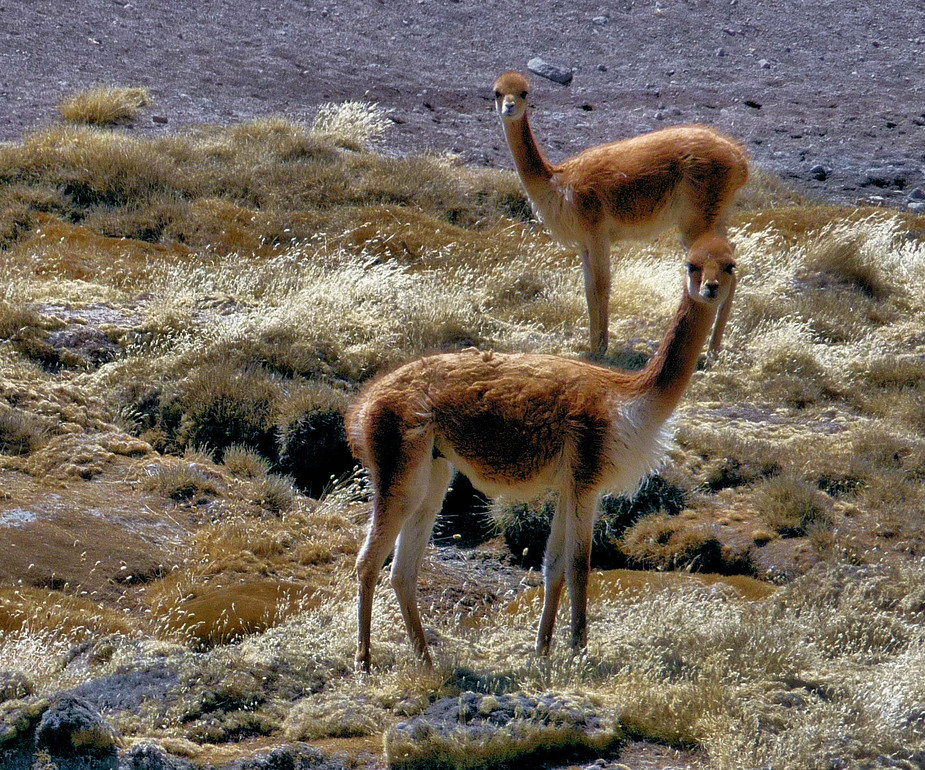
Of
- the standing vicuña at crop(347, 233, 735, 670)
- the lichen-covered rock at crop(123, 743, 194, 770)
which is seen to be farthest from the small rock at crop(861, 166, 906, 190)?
the lichen-covered rock at crop(123, 743, 194, 770)

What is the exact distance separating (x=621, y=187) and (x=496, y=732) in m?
5.82

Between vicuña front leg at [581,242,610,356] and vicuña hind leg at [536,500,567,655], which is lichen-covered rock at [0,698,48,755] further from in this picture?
vicuña front leg at [581,242,610,356]

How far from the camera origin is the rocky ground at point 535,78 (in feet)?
56.6

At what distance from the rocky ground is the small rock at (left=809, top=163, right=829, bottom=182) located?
3 cm

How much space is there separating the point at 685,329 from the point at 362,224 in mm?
7805

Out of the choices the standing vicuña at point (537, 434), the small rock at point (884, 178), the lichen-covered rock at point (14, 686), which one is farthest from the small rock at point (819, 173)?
the lichen-covered rock at point (14, 686)

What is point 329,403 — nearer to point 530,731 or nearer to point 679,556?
point 679,556

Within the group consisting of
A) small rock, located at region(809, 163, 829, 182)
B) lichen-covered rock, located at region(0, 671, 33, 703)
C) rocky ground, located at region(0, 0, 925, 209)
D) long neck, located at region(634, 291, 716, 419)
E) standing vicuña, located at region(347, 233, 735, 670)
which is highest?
rocky ground, located at region(0, 0, 925, 209)

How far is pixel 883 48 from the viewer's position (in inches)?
905

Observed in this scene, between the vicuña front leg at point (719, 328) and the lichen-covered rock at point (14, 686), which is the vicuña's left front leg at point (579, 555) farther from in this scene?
the vicuña front leg at point (719, 328)

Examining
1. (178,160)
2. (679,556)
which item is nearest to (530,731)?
(679,556)

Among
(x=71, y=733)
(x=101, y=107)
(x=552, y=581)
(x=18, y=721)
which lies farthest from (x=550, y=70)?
(x=71, y=733)

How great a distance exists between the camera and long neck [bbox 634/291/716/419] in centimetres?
577

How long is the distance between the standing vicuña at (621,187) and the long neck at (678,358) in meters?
3.95
